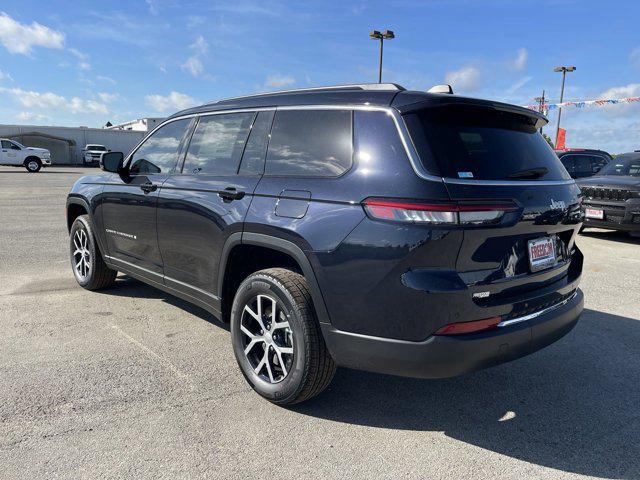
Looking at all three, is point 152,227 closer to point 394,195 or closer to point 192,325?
point 192,325

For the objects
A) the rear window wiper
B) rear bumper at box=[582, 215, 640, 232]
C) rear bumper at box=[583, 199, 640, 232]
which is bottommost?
rear bumper at box=[582, 215, 640, 232]

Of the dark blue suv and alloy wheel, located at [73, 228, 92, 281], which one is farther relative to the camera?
alloy wheel, located at [73, 228, 92, 281]

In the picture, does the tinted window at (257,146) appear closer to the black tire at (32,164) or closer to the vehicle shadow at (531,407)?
the vehicle shadow at (531,407)

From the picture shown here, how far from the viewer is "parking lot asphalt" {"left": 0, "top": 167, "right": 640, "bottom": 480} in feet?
8.30

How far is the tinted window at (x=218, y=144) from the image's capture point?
353 cm

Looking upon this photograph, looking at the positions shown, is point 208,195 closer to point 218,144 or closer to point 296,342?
point 218,144

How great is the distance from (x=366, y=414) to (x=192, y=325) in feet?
6.45

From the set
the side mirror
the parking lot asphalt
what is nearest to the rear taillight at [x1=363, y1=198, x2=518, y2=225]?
the parking lot asphalt

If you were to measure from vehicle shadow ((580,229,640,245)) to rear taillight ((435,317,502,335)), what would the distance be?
8307mm

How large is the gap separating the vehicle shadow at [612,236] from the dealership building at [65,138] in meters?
38.9

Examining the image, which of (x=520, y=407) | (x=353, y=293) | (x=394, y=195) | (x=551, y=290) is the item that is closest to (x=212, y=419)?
(x=353, y=293)

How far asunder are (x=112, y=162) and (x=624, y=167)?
30.9 feet

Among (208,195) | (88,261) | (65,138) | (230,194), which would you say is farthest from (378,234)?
(65,138)

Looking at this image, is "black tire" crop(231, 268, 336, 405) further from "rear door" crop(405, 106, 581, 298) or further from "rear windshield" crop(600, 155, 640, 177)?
"rear windshield" crop(600, 155, 640, 177)
